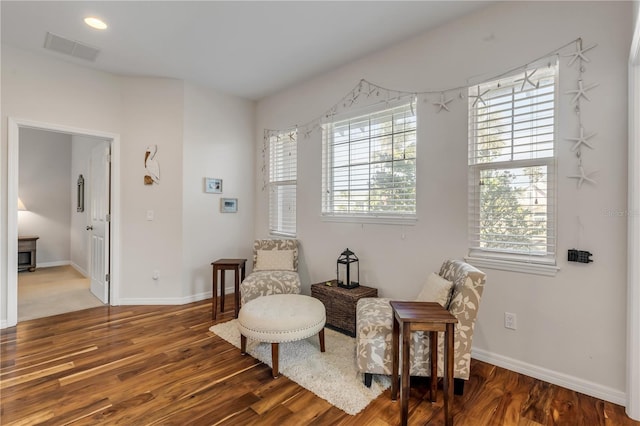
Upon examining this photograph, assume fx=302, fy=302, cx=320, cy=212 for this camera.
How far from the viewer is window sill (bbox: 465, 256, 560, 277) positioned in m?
2.12

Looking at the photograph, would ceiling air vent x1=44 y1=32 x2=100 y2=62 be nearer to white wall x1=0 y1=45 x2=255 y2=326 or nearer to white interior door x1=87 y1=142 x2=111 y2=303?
white wall x1=0 y1=45 x2=255 y2=326

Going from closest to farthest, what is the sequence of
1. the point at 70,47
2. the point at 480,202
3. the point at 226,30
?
1. the point at 480,202
2. the point at 226,30
3. the point at 70,47

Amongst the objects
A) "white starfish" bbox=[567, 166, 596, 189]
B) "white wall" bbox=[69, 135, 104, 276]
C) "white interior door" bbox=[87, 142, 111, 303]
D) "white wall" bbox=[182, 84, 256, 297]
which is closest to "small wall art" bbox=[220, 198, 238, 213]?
"white wall" bbox=[182, 84, 256, 297]

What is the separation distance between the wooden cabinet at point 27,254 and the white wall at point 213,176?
3844 mm

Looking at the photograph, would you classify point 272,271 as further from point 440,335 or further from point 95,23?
point 95,23

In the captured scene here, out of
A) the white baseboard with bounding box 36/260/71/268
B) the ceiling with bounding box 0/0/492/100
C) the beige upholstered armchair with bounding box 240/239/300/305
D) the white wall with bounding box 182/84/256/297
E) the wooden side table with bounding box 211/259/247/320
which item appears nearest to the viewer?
the ceiling with bounding box 0/0/492/100

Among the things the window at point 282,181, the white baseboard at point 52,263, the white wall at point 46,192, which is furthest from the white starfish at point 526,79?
the white baseboard at point 52,263

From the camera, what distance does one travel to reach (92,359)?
7.98 ft

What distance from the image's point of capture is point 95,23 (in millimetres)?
2654

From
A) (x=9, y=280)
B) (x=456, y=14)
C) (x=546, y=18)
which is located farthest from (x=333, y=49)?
(x=9, y=280)

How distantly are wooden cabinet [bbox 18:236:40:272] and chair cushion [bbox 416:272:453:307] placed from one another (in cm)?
679

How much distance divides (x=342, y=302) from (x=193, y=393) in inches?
56.2

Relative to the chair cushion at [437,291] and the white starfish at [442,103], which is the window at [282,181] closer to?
the white starfish at [442,103]

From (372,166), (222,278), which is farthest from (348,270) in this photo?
(222,278)
